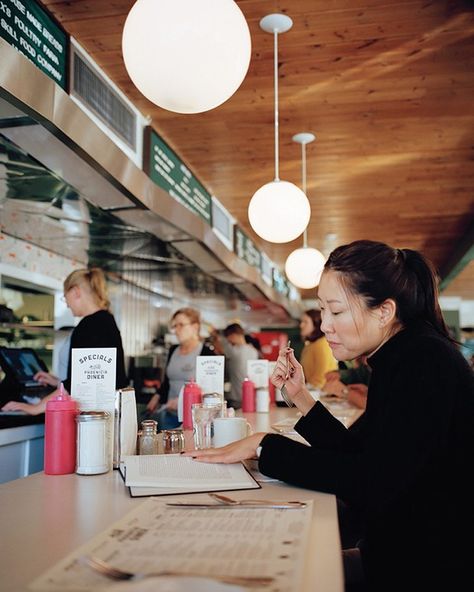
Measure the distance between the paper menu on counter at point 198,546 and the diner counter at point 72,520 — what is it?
3 centimetres

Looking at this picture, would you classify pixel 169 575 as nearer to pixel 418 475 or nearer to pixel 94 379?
pixel 418 475

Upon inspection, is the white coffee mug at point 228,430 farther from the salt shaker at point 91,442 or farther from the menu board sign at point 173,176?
the menu board sign at point 173,176

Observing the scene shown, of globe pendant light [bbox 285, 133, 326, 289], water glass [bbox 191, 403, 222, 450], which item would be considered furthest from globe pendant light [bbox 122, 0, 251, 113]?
globe pendant light [bbox 285, 133, 326, 289]

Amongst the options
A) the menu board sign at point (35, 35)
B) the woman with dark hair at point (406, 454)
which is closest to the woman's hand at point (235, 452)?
the woman with dark hair at point (406, 454)

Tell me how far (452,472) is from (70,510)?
759mm

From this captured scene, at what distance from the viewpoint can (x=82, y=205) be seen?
3.40 meters

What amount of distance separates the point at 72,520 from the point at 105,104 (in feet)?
8.70

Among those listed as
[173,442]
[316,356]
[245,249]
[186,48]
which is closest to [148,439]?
[173,442]

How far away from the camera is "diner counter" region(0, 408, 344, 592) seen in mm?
844

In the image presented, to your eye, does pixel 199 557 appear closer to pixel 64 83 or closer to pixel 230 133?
pixel 64 83

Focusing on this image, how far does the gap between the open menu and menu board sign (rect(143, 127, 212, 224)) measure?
2685mm

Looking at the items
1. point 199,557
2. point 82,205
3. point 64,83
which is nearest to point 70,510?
point 199,557

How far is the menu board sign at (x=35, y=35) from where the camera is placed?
236 centimetres

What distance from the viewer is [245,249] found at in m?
7.01
